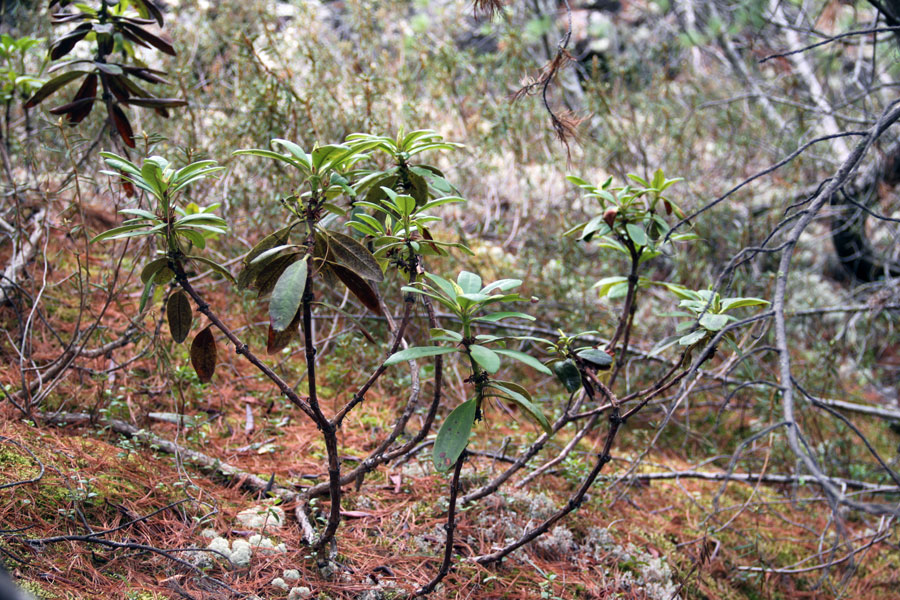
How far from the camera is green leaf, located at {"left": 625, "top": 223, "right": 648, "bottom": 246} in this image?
6.44 ft

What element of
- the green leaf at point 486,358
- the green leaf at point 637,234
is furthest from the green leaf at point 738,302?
the green leaf at point 486,358

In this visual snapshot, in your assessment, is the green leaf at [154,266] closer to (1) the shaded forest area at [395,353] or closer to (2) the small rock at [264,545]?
(1) the shaded forest area at [395,353]

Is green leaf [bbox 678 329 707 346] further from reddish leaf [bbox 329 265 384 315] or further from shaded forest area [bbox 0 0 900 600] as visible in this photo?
reddish leaf [bbox 329 265 384 315]

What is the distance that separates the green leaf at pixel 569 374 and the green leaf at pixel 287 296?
760 millimetres

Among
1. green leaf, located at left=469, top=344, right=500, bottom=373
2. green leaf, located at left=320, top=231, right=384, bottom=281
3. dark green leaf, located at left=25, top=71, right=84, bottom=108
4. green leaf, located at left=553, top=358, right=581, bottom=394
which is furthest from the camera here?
dark green leaf, located at left=25, top=71, right=84, bottom=108

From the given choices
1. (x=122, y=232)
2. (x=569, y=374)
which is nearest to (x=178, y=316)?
(x=122, y=232)

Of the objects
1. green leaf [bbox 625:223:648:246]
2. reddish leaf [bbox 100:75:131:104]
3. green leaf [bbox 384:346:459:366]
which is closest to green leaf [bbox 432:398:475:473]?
green leaf [bbox 384:346:459:366]

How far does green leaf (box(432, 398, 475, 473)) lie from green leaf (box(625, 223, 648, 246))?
82cm

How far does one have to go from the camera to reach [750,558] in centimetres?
256

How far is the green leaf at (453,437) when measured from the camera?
1470 mm

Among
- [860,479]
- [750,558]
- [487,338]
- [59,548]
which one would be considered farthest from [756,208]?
[59,548]

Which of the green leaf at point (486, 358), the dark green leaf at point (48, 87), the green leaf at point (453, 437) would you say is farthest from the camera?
the dark green leaf at point (48, 87)

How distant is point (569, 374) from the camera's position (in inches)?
67.1

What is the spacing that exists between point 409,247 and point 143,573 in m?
1.14
